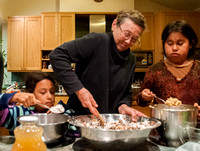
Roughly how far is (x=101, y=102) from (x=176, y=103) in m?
0.51

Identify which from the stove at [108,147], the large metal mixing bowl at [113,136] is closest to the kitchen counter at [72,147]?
the stove at [108,147]

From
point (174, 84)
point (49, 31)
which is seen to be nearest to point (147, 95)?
point (174, 84)

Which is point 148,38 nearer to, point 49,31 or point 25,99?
point 49,31

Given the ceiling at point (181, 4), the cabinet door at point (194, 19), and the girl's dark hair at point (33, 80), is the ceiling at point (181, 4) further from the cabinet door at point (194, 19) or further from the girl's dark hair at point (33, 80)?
the girl's dark hair at point (33, 80)

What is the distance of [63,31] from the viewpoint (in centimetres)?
405

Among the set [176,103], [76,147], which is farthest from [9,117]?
[176,103]

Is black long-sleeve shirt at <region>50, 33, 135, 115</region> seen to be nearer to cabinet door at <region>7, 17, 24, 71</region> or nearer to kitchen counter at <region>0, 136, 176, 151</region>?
kitchen counter at <region>0, 136, 176, 151</region>

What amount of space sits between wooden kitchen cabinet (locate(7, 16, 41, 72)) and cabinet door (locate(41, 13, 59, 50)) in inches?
7.3

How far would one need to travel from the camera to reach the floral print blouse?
1322mm

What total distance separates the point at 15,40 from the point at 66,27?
1.20m

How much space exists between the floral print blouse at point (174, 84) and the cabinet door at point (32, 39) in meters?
3.25

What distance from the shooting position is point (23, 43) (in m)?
4.18

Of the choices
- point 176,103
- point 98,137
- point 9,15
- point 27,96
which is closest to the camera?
point 98,137

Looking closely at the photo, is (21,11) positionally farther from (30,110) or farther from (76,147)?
(76,147)
